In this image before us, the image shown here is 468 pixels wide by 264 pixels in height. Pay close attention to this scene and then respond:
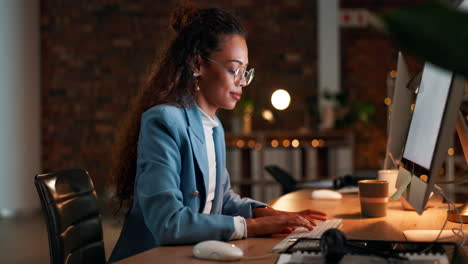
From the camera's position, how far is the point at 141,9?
20.3ft

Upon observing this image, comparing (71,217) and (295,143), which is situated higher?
(71,217)

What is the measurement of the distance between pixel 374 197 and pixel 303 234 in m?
0.37

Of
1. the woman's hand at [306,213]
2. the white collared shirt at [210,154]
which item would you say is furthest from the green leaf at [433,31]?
the white collared shirt at [210,154]

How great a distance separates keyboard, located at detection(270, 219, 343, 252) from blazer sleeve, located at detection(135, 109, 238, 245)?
13 centimetres

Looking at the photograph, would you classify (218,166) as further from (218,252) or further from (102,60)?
(102,60)

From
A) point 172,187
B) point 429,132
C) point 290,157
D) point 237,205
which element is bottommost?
point 290,157

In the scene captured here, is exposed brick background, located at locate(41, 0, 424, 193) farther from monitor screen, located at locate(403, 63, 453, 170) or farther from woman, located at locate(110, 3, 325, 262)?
monitor screen, located at locate(403, 63, 453, 170)

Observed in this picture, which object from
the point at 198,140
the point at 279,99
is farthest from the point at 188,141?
the point at 279,99

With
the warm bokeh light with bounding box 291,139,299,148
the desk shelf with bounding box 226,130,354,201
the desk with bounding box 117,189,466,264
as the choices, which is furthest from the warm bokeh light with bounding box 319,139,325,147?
the desk with bounding box 117,189,466,264

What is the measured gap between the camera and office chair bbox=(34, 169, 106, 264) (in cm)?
138

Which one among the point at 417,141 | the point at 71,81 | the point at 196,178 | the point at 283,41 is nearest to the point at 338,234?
the point at 417,141

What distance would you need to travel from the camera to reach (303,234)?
4.16ft

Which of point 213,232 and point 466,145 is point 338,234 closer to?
point 213,232

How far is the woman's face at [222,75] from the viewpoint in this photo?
1.54 metres
